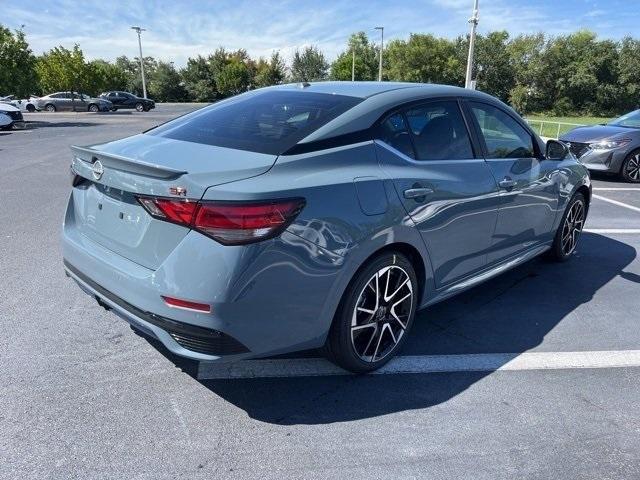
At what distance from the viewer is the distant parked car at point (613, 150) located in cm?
1021

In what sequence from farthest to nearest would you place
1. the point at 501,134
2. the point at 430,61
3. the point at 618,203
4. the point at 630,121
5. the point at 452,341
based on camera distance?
the point at 430,61 → the point at 630,121 → the point at 618,203 → the point at 501,134 → the point at 452,341

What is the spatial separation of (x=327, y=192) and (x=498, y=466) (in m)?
1.53

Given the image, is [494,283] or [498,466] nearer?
[498,466]

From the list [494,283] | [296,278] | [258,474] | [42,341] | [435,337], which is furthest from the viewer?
[494,283]

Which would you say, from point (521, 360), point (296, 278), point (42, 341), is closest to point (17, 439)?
point (42, 341)

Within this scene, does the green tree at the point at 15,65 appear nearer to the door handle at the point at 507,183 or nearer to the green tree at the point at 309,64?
the door handle at the point at 507,183

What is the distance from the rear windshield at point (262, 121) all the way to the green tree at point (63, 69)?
3963cm

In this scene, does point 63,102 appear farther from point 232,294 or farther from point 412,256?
point 232,294

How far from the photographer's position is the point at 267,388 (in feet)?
9.73

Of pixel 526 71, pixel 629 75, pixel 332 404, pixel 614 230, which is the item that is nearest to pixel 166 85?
pixel 526 71

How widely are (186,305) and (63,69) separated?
41.2 metres

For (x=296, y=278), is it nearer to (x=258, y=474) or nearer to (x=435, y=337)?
(x=258, y=474)

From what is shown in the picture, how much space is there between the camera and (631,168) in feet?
34.0

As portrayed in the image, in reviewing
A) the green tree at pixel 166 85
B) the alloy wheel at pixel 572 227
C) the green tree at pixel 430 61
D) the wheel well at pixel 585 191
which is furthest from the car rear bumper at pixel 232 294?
the green tree at pixel 166 85
